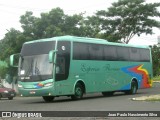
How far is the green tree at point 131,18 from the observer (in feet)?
153

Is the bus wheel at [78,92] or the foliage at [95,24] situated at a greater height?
the foliage at [95,24]

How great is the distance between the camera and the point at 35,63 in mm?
23109

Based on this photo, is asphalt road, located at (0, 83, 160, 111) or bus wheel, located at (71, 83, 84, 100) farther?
bus wheel, located at (71, 83, 84, 100)

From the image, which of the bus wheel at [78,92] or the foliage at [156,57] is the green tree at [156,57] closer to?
the foliage at [156,57]

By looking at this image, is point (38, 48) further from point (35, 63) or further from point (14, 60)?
point (14, 60)

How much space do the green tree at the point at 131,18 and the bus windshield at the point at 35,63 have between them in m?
24.2

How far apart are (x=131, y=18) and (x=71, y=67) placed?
78.9 feet

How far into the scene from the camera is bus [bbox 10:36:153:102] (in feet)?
74.9

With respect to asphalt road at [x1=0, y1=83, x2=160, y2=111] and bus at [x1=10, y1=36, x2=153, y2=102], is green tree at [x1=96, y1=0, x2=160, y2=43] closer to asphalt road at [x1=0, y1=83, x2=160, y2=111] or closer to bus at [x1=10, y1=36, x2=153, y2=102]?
bus at [x1=10, y1=36, x2=153, y2=102]

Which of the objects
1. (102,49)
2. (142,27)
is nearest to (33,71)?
(102,49)

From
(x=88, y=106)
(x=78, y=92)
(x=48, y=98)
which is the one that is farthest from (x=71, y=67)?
(x=88, y=106)

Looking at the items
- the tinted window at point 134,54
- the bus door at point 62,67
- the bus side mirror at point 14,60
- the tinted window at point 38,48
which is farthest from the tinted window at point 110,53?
the bus side mirror at point 14,60

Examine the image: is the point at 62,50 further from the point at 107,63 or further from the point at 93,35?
the point at 93,35

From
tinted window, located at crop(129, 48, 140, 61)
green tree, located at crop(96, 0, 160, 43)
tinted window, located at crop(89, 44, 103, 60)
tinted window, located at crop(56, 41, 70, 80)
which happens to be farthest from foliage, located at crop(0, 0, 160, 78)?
tinted window, located at crop(56, 41, 70, 80)
